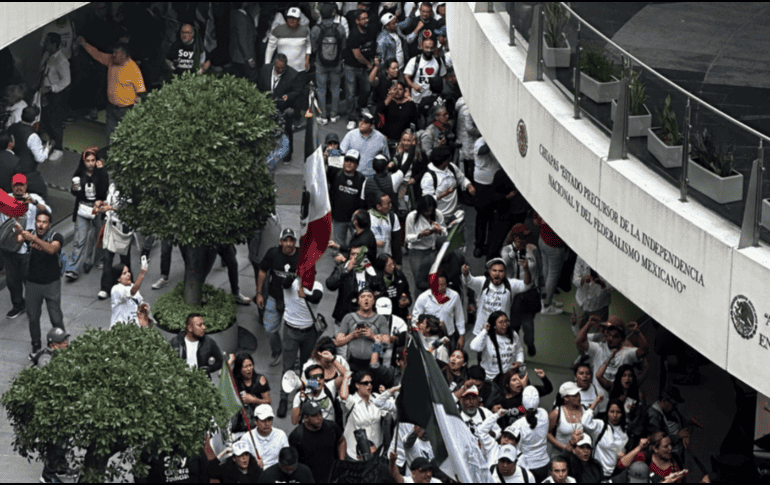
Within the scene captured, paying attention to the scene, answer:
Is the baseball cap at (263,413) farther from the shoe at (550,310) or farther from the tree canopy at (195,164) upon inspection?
the shoe at (550,310)

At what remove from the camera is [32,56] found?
19.7 metres

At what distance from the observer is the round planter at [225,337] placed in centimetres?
1498

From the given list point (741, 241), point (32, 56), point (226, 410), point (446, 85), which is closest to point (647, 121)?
point (741, 241)

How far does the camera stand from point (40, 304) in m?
14.7

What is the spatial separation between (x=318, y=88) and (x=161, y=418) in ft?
36.3

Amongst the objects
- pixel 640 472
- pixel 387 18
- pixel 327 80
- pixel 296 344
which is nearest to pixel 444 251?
pixel 296 344

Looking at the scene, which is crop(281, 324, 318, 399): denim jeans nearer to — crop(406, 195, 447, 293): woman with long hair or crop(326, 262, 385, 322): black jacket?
crop(326, 262, 385, 322): black jacket

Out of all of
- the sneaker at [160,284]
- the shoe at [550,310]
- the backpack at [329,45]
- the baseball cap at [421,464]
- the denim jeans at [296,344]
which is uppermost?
the backpack at [329,45]

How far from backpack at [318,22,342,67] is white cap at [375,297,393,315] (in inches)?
303

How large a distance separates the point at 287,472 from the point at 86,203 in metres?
6.53

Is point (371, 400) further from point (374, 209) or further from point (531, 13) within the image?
point (531, 13)

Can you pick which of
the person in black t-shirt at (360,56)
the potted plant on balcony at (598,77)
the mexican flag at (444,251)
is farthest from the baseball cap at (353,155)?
the person in black t-shirt at (360,56)

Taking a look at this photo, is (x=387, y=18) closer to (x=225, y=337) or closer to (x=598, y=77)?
(x=225, y=337)

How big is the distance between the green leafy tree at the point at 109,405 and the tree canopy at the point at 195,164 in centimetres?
373
